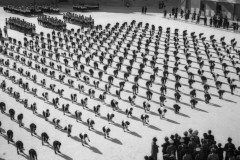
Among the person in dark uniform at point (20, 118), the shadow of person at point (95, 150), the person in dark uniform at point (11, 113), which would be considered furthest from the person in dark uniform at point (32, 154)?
the person in dark uniform at point (11, 113)

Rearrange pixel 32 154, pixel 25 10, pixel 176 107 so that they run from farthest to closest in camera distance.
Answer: pixel 25 10, pixel 176 107, pixel 32 154

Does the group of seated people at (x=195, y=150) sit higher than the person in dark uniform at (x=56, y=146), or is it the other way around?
the group of seated people at (x=195, y=150)

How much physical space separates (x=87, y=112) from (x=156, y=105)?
16.8 feet

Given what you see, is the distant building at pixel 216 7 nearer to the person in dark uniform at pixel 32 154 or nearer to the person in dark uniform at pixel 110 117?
the person in dark uniform at pixel 110 117

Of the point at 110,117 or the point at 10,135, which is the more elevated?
the point at 110,117

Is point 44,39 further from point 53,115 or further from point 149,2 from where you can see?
point 149,2

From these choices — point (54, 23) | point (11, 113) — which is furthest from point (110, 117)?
point (54, 23)

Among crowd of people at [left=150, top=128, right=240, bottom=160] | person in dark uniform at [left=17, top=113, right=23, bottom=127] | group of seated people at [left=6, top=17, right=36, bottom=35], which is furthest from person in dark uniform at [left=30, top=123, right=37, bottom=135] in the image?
group of seated people at [left=6, top=17, right=36, bottom=35]

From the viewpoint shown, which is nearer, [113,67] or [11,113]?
[11,113]

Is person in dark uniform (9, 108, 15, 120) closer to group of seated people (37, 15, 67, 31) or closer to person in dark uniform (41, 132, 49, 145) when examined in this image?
person in dark uniform (41, 132, 49, 145)

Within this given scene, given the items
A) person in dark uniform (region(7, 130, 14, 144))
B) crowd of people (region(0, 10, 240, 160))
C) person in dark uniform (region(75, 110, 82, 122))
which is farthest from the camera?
crowd of people (region(0, 10, 240, 160))

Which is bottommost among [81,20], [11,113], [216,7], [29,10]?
[11,113]

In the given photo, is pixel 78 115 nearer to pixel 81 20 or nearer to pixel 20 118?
pixel 20 118

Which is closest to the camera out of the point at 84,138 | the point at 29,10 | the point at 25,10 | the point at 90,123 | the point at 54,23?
the point at 84,138
